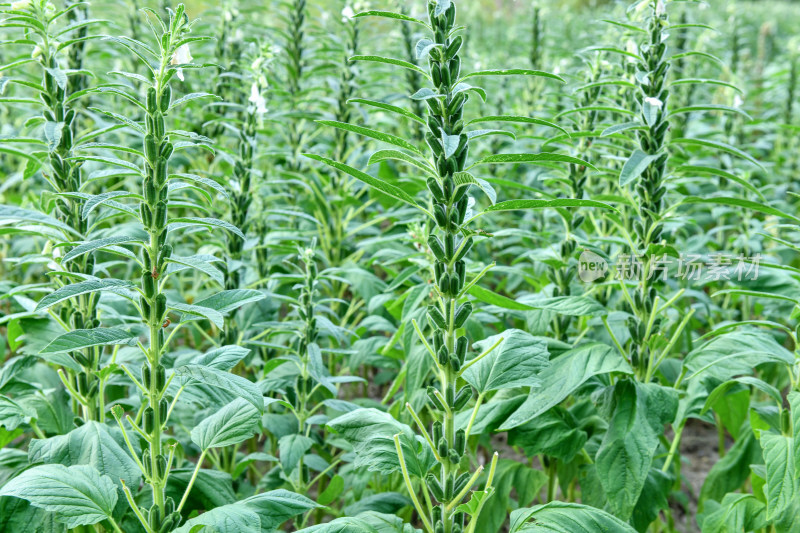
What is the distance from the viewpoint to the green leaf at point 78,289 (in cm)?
154

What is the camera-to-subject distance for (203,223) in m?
1.71

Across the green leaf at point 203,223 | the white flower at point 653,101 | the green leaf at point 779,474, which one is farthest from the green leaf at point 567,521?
the white flower at point 653,101

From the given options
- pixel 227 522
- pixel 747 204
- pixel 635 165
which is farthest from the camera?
pixel 635 165

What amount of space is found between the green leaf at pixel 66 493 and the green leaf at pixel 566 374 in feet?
3.90

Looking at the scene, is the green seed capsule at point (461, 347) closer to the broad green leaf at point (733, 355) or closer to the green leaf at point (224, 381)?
the green leaf at point (224, 381)

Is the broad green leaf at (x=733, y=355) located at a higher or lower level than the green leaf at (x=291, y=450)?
higher

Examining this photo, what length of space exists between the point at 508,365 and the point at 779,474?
87 centimetres

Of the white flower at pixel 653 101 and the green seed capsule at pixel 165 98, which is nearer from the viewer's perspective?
the green seed capsule at pixel 165 98

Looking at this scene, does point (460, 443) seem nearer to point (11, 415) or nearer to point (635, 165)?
point (635, 165)

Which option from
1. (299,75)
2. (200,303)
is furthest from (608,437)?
(299,75)

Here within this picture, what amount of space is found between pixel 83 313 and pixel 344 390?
196 centimetres

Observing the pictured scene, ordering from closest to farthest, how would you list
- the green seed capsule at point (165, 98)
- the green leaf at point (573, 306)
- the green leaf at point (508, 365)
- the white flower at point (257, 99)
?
Result: 1. the green seed capsule at point (165, 98)
2. the green leaf at point (508, 365)
3. the green leaf at point (573, 306)
4. the white flower at point (257, 99)

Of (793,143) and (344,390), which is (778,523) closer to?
(344,390)

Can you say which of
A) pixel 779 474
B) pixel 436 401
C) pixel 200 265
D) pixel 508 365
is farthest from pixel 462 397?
pixel 779 474
